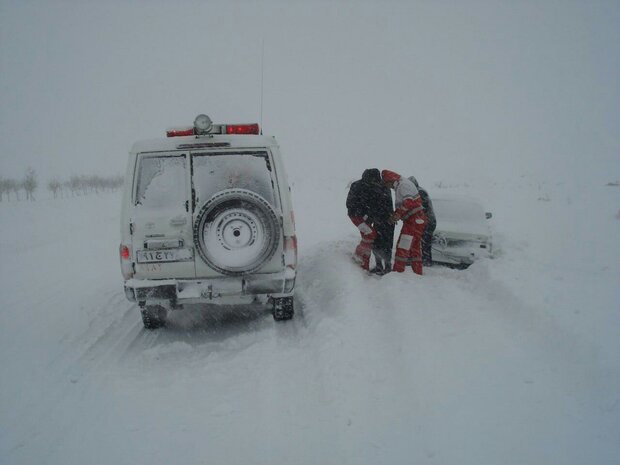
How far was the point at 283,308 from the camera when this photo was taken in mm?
4828

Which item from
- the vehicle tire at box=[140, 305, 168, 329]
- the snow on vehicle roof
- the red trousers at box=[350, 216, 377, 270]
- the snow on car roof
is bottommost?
the vehicle tire at box=[140, 305, 168, 329]

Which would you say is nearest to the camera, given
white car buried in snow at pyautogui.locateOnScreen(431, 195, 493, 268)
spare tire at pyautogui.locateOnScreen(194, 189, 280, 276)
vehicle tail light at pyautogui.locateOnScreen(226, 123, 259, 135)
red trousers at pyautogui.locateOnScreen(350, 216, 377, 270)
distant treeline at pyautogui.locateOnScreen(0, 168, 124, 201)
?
spare tire at pyautogui.locateOnScreen(194, 189, 280, 276)

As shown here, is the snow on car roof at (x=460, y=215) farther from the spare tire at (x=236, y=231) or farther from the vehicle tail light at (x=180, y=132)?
the vehicle tail light at (x=180, y=132)

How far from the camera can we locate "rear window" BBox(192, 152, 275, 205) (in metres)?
4.37

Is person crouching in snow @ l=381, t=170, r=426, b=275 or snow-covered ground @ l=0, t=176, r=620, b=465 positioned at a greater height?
person crouching in snow @ l=381, t=170, r=426, b=275

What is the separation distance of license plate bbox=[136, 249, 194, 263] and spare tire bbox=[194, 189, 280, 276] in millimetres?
296

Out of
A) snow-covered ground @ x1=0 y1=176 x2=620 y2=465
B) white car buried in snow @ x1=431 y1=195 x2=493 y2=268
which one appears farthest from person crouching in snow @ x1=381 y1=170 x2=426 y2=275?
white car buried in snow @ x1=431 y1=195 x2=493 y2=268

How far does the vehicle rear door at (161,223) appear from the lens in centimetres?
418

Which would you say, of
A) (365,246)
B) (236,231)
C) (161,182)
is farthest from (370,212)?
(161,182)

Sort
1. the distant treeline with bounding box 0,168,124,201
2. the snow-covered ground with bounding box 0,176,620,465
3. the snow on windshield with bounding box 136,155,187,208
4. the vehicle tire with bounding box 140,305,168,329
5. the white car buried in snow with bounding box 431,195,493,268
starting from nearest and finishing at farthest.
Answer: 1. the snow-covered ground with bounding box 0,176,620,465
2. the snow on windshield with bounding box 136,155,187,208
3. the vehicle tire with bounding box 140,305,168,329
4. the white car buried in snow with bounding box 431,195,493,268
5. the distant treeline with bounding box 0,168,124,201

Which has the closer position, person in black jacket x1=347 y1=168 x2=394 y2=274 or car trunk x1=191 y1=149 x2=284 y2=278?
car trunk x1=191 y1=149 x2=284 y2=278

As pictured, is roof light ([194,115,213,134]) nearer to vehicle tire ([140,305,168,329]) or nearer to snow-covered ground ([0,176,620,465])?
vehicle tire ([140,305,168,329])

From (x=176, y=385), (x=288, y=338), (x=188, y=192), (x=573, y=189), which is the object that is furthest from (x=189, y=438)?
(x=573, y=189)

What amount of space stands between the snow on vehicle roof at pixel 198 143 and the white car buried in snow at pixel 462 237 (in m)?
4.27
